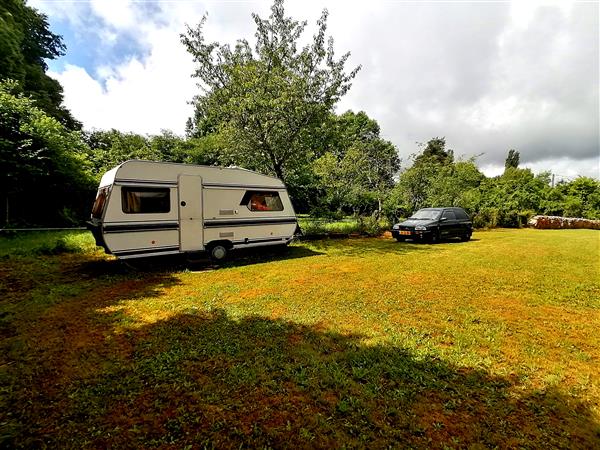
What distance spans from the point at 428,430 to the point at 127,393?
3171 millimetres

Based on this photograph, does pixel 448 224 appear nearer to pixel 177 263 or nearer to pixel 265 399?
pixel 177 263

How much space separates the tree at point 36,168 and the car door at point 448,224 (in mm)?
18465

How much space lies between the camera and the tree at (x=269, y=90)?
12734 millimetres

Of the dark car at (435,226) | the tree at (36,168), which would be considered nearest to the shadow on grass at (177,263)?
the dark car at (435,226)

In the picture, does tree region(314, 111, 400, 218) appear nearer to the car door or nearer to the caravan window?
the car door

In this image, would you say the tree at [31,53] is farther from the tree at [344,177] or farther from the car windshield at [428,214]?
the car windshield at [428,214]

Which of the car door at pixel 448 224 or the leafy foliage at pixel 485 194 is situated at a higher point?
the leafy foliage at pixel 485 194

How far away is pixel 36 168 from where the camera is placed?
12266 mm

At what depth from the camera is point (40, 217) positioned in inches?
606

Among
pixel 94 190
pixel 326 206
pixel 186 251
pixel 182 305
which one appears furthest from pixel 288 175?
pixel 182 305

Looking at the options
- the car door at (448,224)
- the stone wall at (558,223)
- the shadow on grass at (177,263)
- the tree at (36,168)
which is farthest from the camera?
the stone wall at (558,223)

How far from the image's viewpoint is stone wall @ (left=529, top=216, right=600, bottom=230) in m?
23.9

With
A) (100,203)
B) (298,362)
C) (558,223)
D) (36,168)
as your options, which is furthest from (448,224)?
(36,168)

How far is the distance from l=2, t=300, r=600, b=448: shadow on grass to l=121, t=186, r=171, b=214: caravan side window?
4.30 meters
